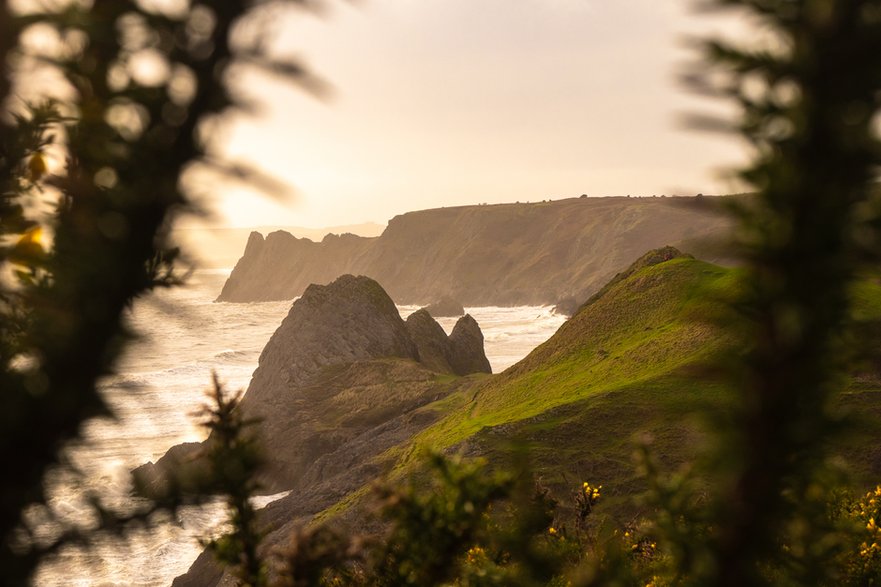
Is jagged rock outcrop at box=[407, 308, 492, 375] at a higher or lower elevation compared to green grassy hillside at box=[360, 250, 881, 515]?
lower

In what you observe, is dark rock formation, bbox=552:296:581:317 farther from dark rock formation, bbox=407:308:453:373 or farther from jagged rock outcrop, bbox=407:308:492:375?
dark rock formation, bbox=407:308:453:373

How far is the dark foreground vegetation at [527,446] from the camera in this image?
71.5 inches

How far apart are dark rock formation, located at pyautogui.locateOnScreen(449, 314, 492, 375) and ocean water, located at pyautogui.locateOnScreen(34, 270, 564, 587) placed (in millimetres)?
8905

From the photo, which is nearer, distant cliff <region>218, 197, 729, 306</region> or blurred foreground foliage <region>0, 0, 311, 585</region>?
blurred foreground foliage <region>0, 0, 311, 585</region>

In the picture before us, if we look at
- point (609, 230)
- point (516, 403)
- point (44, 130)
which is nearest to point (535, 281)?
point (609, 230)

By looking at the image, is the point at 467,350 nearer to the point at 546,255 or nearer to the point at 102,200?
the point at 102,200

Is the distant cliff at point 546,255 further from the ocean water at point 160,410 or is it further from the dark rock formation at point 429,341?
the dark rock formation at point 429,341

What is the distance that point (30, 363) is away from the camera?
3.33 m

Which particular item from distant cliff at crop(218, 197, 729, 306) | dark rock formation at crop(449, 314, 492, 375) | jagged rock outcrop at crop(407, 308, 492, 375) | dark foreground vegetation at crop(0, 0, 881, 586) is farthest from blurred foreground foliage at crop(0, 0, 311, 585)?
distant cliff at crop(218, 197, 729, 306)

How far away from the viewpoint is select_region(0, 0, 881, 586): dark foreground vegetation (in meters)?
1.82

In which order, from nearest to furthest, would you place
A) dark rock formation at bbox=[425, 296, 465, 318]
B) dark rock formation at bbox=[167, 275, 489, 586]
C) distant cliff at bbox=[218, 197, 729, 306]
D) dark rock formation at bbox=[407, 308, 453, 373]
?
dark rock formation at bbox=[167, 275, 489, 586], dark rock formation at bbox=[407, 308, 453, 373], dark rock formation at bbox=[425, 296, 465, 318], distant cliff at bbox=[218, 197, 729, 306]

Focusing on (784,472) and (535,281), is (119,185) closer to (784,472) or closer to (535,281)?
(784,472)

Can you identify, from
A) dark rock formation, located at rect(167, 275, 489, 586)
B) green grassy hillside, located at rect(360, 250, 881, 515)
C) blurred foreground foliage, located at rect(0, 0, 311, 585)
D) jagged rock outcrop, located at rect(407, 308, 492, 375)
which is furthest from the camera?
jagged rock outcrop, located at rect(407, 308, 492, 375)

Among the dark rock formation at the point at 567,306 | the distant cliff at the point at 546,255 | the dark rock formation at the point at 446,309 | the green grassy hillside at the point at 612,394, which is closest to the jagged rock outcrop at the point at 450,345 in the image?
the green grassy hillside at the point at 612,394
